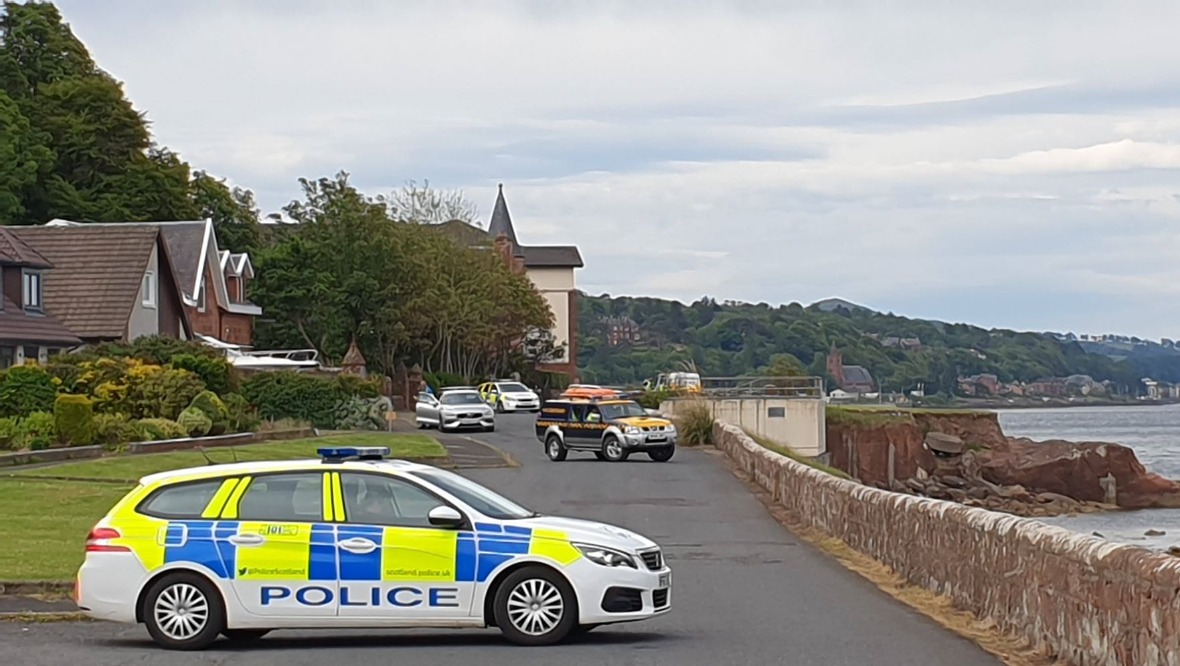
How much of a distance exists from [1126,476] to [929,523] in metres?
59.7

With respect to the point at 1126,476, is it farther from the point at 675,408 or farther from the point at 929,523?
the point at 929,523

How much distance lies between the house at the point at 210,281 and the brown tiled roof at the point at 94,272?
28.5 feet

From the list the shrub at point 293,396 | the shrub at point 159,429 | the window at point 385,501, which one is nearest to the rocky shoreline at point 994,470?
the shrub at point 293,396

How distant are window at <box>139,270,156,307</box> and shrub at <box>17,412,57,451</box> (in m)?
16.5

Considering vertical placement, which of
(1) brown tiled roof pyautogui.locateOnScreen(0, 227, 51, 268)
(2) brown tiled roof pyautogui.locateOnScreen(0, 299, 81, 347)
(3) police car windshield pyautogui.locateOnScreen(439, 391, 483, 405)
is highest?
(1) brown tiled roof pyautogui.locateOnScreen(0, 227, 51, 268)

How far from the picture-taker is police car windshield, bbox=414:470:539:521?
1306 cm

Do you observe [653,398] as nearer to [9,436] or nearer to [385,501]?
[9,436]

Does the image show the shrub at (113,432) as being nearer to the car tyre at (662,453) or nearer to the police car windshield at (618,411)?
the police car windshield at (618,411)

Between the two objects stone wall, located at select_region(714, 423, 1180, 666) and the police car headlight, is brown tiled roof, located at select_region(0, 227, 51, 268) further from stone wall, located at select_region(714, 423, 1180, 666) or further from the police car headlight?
the police car headlight

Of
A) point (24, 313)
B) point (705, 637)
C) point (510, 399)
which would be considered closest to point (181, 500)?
point (705, 637)

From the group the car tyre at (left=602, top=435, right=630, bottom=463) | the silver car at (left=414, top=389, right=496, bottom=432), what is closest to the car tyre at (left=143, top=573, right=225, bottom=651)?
the car tyre at (left=602, top=435, right=630, bottom=463)

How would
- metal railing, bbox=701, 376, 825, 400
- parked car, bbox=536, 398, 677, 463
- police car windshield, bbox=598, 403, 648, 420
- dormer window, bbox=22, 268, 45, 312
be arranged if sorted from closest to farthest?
1. parked car, bbox=536, 398, 677, 463
2. police car windshield, bbox=598, 403, 648, 420
3. dormer window, bbox=22, 268, 45, 312
4. metal railing, bbox=701, 376, 825, 400

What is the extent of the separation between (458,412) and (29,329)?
1370cm

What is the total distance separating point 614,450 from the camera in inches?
1647
